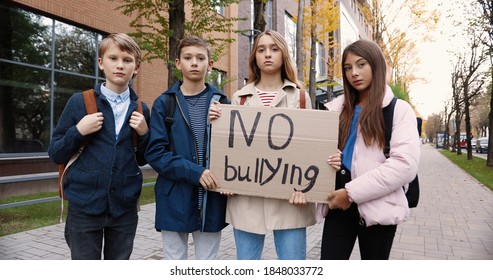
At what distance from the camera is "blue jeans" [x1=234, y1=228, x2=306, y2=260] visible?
2.39m

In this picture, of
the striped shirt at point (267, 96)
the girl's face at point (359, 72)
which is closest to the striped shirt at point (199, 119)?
the striped shirt at point (267, 96)

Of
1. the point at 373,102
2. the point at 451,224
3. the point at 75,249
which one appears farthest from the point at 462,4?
the point at 75,249

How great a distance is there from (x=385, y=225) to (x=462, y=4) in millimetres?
18645

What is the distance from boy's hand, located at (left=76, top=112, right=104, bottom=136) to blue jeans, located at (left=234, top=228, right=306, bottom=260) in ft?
3.60

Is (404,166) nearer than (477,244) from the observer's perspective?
Yes

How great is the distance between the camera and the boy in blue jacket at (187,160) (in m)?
2.42

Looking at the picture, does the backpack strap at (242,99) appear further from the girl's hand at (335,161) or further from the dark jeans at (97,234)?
the dark jeans at (97,234)

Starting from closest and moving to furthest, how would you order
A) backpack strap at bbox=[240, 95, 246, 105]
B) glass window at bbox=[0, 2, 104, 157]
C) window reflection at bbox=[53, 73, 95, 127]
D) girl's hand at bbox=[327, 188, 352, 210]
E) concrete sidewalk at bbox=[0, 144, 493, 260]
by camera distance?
girl's hand at bbox=[327, 188, 352, 210], backpack strap at bbox=[240, 95, 246, 105], concrete sidewalk at bbox=[0, 144, 493, 260], glass window at bbox=[0, 2, 104, 157], window reflection at bbox=[53, 73, 95, 127]

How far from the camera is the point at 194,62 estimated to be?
97.2 inches

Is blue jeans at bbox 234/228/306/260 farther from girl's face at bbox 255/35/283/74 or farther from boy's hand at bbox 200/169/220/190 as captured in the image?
girl's face at bbox 255/35/283/74

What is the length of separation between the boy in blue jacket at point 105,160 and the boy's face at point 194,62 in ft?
Answer: 1.04

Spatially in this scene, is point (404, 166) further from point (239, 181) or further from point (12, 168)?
point (12, 168)

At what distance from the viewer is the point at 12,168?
8508 mm

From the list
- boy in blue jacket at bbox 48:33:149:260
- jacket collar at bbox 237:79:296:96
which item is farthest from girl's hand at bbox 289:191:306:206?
boy in blue jacket at bbox 48:33:149:260
